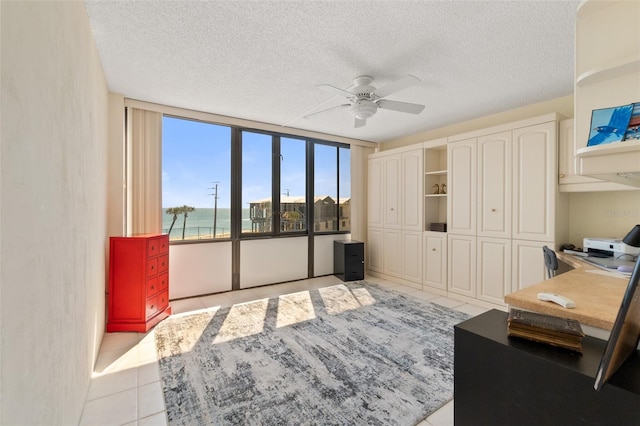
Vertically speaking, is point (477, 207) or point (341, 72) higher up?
point (341, 72)

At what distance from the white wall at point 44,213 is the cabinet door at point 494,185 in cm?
421

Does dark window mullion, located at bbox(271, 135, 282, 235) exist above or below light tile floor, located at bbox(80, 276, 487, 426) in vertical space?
above

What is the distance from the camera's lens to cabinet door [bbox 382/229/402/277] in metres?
4.97

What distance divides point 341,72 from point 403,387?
2735 mm

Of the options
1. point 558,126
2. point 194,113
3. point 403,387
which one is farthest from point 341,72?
point 403,387

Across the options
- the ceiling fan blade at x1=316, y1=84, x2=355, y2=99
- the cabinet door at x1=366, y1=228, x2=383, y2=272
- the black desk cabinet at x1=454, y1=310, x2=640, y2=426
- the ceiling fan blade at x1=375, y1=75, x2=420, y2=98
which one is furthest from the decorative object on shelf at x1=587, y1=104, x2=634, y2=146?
the cabinet door at x1=366, y1=228, x2=383, y2=272

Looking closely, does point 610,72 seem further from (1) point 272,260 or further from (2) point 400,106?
(1) point 272,260

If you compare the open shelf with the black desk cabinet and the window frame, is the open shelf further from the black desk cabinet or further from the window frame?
the black desk cabinet

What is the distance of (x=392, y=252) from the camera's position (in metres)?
5.09

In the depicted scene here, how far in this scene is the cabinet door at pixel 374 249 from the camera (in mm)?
5340

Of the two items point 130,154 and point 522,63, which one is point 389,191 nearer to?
point 522,63

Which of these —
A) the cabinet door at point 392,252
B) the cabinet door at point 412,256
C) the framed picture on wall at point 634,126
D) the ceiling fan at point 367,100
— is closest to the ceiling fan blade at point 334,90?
the ceiling fan at point 367,100

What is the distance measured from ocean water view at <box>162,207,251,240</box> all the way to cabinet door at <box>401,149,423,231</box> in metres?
2.65

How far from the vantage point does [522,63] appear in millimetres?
2613
